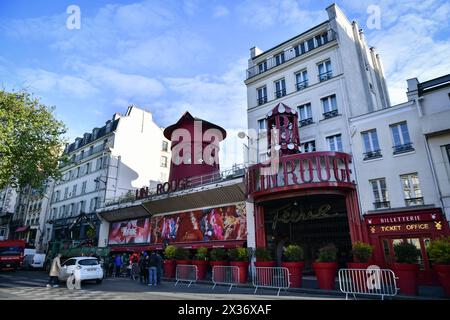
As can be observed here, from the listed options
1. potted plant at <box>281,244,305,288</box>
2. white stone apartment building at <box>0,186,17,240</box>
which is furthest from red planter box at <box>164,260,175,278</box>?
white stone apartment building at <box>0,186,17,240</box>

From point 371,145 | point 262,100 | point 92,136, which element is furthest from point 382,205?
point 92,136

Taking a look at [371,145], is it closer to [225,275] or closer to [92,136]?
[225,275]

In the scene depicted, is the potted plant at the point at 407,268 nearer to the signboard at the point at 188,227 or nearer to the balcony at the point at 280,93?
the signboard at the point at 188,227

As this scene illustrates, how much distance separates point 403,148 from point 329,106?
4.96m

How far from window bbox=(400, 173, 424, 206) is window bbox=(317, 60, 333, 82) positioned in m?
7.65

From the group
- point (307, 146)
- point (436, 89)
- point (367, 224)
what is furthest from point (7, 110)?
point (436, 89)

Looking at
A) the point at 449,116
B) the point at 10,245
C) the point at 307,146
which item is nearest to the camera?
the point at 449,116

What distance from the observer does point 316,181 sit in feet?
46.3

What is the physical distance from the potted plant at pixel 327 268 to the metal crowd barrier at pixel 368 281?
2.54 ft

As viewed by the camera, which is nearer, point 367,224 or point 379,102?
point 367,224

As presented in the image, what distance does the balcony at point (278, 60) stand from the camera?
18853 mm

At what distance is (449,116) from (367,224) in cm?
604

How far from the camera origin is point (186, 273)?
15203 millimetres
